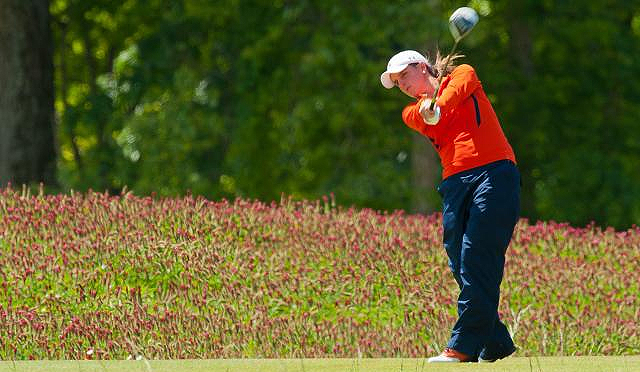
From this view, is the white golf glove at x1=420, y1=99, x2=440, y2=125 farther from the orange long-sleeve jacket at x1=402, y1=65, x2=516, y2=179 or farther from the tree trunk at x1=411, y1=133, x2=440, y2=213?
the tree trunk at x1=411, y1=133, x2=440, y2=213

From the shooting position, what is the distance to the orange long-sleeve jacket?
731 cm

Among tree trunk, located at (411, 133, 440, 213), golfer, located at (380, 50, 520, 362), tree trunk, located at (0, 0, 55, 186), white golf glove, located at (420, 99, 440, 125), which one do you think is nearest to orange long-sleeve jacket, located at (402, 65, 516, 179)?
golfer, located at (380, 50, 520, 362)

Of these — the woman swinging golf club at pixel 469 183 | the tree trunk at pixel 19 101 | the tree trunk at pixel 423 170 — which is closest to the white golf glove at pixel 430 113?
the woman swinging golf club at pixel 469 183

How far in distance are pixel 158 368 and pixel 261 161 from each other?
12888 mm

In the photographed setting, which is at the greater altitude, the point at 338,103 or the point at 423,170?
the point at 338,103

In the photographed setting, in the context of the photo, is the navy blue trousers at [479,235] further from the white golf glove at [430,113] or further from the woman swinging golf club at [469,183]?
the white golf glove at [430,113]

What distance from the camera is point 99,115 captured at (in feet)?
63.1

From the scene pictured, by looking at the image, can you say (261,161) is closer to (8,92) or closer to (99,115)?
(99,115)

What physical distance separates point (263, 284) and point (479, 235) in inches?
118

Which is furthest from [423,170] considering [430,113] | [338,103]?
[430,113]

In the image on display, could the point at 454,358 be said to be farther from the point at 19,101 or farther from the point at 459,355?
the point at 19,101

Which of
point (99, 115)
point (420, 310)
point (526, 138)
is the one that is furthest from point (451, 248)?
point (526, 138)

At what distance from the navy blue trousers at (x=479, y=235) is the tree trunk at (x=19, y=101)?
10.9 meters

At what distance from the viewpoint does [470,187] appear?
735 cm
